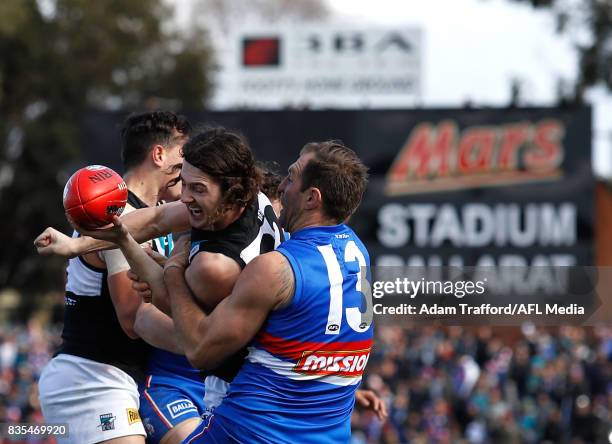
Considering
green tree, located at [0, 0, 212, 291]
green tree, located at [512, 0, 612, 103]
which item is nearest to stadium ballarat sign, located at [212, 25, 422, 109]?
green tree, located at [512, 0, 612, 103]

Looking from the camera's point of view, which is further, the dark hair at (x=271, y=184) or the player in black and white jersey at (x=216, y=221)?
the dark hair at (x=271, y=184)

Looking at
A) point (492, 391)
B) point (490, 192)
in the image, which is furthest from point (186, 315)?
point (492, 391)

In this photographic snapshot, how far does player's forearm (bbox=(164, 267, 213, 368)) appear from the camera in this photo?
434 centimetres

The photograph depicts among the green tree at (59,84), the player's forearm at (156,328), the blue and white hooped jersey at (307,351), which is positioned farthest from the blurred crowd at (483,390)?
the green tree at (59,84)

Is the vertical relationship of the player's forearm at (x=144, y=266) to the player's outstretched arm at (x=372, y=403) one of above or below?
above

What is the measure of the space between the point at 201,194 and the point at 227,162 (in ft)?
0.54

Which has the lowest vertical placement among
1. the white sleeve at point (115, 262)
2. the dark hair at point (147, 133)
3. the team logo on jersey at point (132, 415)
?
the team logo on jersey at point (132, 415)

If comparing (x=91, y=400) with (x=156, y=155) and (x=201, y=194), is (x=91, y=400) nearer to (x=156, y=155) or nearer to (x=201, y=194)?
(x=156, y=155)

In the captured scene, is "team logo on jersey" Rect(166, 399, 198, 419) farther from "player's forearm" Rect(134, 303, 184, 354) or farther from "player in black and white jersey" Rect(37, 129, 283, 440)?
"player in black and white jersey" Rect(37, 129, 283, 440)

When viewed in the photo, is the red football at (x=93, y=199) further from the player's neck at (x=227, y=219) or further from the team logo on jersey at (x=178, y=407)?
the team logo on jersey at (x=178, y=407)

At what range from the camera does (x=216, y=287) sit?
439 centimetres

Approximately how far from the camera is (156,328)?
4859 mm

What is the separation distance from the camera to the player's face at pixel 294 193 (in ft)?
14.7

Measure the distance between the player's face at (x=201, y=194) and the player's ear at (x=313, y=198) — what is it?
1.15ft
